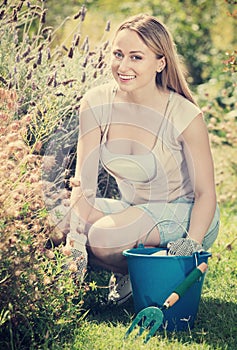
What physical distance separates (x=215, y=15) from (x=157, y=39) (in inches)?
268

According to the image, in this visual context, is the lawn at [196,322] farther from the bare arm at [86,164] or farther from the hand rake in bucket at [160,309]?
the bare arm at [86,164]

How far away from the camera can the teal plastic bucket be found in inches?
127

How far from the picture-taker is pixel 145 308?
3217mm

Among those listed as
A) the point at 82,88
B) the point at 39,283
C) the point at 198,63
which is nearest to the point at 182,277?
the point at 39,283

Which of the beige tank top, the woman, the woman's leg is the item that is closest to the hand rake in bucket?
the woman

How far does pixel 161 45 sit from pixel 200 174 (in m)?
0.66

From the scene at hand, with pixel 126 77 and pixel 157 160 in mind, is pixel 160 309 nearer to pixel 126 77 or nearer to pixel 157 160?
pixel 157 160

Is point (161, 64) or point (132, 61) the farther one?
point (161, 64)

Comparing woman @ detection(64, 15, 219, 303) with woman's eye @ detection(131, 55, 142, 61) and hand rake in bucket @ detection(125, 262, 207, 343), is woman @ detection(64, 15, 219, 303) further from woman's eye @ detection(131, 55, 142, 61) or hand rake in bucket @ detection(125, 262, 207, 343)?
hand rake in bucket @ detection(125, 262, 207, 343)

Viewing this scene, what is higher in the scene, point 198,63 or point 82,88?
point 82,88

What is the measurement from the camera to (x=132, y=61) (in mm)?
3586

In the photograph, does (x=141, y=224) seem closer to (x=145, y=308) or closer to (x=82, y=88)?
(x=145, y=308)

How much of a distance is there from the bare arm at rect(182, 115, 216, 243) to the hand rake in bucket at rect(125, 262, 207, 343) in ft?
1.16

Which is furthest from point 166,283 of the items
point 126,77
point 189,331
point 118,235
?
point 126,77
